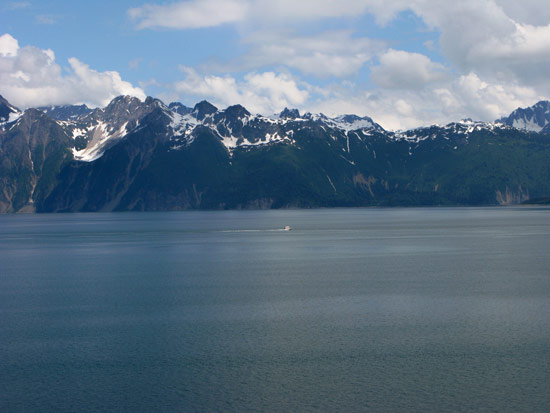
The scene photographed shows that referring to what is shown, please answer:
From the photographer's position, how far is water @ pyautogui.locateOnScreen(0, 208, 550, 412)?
33.3 m

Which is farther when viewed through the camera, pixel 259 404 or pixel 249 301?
pixel 249 301

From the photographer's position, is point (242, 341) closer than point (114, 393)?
No

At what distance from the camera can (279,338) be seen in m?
45.7

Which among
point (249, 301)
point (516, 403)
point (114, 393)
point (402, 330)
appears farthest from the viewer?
point (249, 301)

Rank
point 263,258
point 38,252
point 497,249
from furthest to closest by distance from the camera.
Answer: point 38,252, point 497,249, point 263,258

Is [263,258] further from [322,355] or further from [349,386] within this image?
[349,386]

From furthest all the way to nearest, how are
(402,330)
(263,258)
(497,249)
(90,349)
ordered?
(497,249) → (263,258) → (402,330) → (90,349)

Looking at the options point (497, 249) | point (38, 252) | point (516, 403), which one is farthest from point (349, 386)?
point (38, 252)

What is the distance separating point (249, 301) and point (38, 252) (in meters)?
82.5

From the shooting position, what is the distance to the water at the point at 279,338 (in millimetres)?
33281

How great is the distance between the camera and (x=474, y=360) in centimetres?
3925

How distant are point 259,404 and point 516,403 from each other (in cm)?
1409

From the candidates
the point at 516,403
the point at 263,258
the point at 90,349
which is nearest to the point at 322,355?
the point at 516,403

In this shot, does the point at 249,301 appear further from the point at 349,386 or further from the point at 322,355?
the point at 349,386
